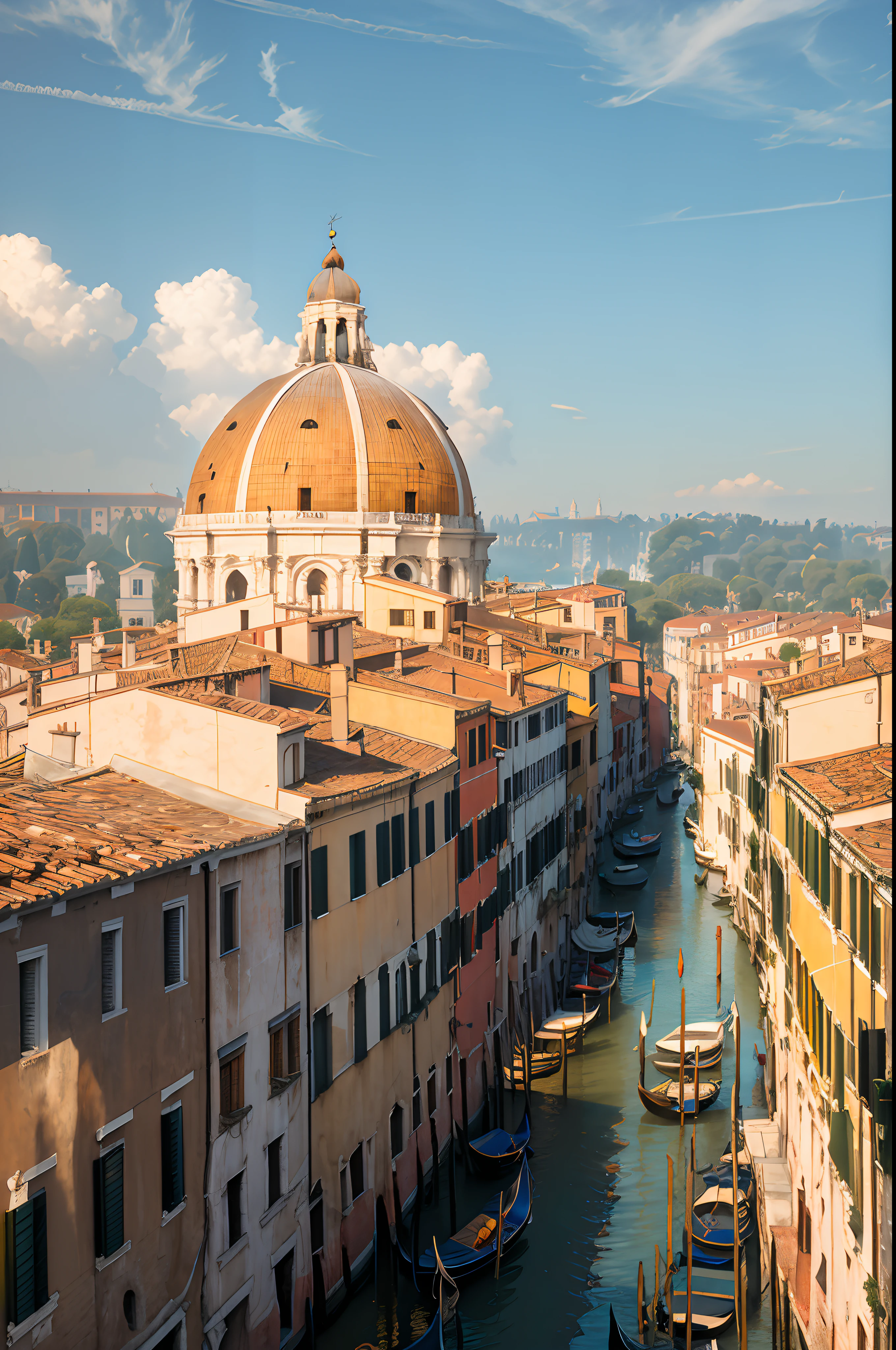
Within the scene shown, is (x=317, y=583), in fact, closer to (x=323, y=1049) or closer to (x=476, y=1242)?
(x=476, y=1242)

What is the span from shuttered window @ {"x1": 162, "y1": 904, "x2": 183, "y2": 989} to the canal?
470 centimetres

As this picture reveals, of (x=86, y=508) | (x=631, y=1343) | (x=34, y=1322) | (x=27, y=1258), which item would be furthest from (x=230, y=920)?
(x=86, y=508)

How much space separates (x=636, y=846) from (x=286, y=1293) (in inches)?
1035

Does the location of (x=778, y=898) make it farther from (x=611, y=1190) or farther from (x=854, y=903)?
(x=854, y=903)

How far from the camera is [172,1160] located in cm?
979

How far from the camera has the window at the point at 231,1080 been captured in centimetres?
1063

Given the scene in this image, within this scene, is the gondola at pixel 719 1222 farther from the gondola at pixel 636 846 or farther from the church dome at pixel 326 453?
the church dome at pixel 326 453

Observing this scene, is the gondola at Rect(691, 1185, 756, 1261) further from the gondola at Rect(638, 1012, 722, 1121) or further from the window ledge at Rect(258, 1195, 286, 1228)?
the window ledge at Rect(258, 1195, 286, 1228)

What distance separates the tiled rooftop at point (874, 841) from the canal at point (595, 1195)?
581cm

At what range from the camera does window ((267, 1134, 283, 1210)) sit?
11445 millimetres

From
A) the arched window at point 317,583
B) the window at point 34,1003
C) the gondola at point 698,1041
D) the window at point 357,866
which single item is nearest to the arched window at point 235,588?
the arched window at point 317,583

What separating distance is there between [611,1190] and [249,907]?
26.4ft

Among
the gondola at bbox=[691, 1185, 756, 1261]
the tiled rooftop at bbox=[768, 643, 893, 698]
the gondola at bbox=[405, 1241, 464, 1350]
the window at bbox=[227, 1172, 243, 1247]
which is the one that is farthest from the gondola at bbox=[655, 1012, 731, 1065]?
the window at bbox=[227, 1172, 243, 1247]

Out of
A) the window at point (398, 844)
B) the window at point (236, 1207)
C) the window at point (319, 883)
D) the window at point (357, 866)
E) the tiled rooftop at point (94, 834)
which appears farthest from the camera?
the window at point (398, 844)
